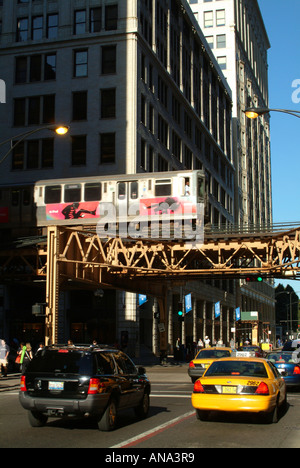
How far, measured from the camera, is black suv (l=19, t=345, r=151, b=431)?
11176 millimetres

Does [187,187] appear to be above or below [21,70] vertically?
below

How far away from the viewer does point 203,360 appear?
81.1ft

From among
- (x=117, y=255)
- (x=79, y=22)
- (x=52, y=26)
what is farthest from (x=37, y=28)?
(x=117, y=255)

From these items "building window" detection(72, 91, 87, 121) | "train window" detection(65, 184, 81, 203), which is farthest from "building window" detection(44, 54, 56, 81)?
"train window" detection(65, 184, 81, 203)

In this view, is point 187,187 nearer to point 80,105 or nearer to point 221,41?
point 80,105

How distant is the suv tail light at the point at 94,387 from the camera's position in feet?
36.4

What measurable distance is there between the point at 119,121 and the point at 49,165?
24.7 ft

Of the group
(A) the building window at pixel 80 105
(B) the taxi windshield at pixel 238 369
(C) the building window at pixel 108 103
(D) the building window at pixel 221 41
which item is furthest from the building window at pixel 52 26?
(D) the building window at pixel 221 41

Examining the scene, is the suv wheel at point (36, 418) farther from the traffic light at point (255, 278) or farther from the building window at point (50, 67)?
the building window at point (50, 67)

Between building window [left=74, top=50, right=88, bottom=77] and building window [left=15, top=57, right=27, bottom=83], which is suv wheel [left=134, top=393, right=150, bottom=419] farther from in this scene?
building window [left=15, top=57, right=27, bottom=83]

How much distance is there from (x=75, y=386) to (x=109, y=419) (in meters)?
0.96

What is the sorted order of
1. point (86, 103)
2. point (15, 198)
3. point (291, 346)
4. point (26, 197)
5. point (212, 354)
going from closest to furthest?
point (212, 354) < point (291, 346) < point (26, 197) < point (15, 198) < point (86, 103)

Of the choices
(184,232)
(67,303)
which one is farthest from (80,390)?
(67,303)

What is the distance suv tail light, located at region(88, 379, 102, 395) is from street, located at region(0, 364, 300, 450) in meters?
0.78
